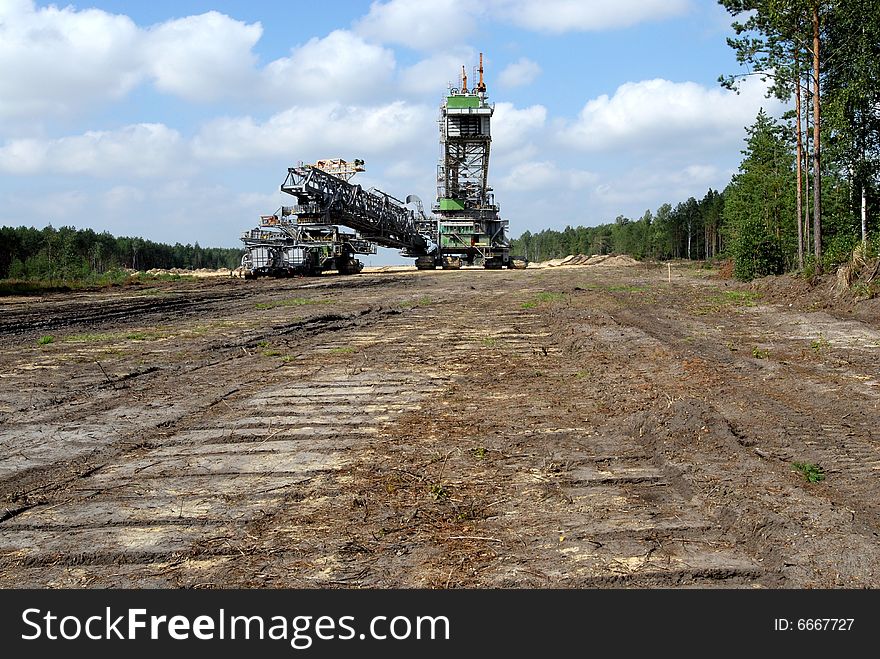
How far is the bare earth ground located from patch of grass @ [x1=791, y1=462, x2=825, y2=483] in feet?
0.25

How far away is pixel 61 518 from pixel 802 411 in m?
5.97

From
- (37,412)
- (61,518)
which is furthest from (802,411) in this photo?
(37,412)

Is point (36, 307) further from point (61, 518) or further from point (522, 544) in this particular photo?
point (522, 544)

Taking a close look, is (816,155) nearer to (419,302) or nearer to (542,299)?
(542,299)

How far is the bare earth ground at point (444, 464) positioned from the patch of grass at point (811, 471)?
8 centimetres

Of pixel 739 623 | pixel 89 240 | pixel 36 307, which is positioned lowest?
pixel 739 623

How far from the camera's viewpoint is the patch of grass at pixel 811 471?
4.60 meters

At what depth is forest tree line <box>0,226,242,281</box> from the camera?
232 ft

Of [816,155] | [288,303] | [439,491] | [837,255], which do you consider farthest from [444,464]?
[816,155]

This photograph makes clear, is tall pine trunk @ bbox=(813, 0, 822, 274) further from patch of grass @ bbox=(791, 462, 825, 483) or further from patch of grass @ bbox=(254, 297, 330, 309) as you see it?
patch of grass @ bbox=(791, 462, 825, 483)

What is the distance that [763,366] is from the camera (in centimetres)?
892

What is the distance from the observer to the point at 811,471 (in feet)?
15.6

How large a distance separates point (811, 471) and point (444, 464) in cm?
242

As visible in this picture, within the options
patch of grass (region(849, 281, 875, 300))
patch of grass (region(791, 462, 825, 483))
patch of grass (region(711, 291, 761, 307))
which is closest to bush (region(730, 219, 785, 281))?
patch of grass (region(711, 291, 761, 307))
